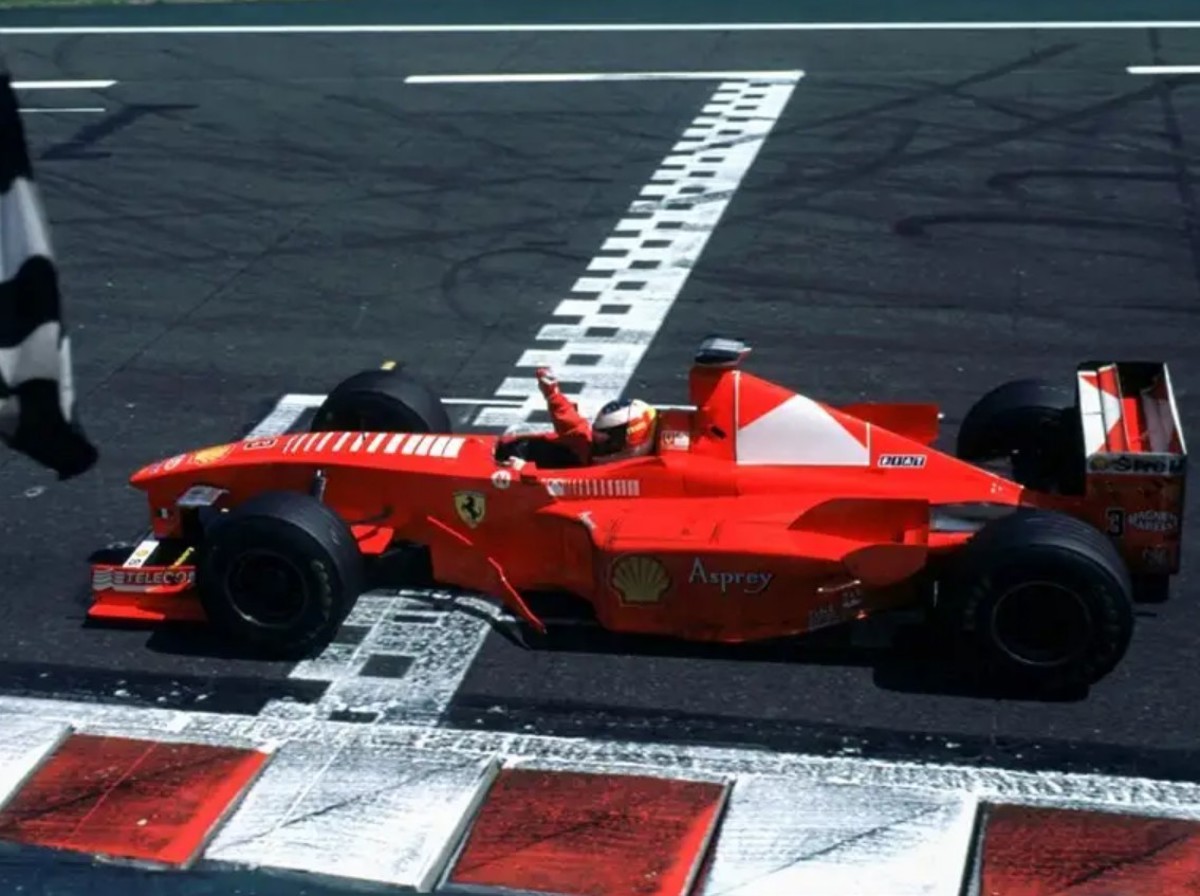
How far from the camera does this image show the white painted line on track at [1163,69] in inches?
855

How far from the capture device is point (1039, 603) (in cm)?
934

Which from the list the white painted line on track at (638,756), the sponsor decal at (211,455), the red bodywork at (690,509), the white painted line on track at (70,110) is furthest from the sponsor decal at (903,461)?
the white painted line on track at (70,110)

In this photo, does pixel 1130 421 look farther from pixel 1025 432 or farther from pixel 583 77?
pixel 583 77

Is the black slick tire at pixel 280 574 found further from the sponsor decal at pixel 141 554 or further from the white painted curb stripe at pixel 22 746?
the white painted curb stripe at pixel 22 746

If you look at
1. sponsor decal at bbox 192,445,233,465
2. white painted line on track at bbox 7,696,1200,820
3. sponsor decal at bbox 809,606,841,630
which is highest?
sponsor decal at bbox 192,445,233,465

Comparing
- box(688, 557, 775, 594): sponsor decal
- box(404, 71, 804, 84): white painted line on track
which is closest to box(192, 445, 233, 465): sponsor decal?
box(688, 557, 775, 594): sponsor decal

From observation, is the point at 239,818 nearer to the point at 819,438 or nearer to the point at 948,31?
the point at 819,438

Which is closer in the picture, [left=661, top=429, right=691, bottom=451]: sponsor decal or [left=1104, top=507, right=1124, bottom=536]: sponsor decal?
[left=1104, top=507, right=1124, bottom=536]: sponsor decal

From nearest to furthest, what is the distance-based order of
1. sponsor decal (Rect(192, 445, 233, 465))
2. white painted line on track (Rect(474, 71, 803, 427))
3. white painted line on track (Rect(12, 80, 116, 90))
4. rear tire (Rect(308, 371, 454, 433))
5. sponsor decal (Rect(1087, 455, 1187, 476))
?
sponsor decal (Rect(1087, 455, 1187, 476)) < sponsor decal (Rect(192, 445, 233, 465)) < rear tire (Rect(308, 371, 454, 433)) < white painted line on track (Rect(474, 71, 803, 427)) < white painted line on track (Rect(12, 80, 116, 90))

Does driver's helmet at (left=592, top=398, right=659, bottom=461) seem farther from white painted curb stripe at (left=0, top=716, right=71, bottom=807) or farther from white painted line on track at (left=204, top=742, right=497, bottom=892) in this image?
white painted curb stripe at (left=0, top=716, right=71, bottom=807)

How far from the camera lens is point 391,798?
8.93m

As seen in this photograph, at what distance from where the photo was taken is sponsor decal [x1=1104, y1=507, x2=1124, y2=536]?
9852 millimetres

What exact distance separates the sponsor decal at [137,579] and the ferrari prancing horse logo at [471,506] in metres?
1.46

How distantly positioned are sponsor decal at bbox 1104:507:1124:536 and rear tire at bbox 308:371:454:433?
392 centimetres
